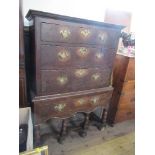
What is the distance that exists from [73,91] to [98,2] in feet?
3.97

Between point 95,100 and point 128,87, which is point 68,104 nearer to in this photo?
point 95,100

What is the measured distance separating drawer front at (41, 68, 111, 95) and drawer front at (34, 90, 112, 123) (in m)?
0.09

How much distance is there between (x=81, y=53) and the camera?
1.45 m

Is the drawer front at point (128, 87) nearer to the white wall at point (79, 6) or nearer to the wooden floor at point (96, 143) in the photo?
the wooden floor at point (96, 143)

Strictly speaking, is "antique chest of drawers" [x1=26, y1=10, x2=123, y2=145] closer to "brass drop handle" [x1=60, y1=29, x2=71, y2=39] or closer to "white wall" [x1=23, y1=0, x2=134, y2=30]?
"brass drop handle" [x1=60, y1=29, x2=71, y2=39]

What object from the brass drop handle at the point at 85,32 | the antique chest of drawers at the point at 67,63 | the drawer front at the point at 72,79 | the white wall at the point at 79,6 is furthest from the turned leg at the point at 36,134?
the white wall at the point at 79,6

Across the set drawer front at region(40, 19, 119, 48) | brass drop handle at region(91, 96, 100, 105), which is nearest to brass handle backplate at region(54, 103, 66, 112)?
brass drop handle at region(91, 96, 100, 105)

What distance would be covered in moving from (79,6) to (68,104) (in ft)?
3.86

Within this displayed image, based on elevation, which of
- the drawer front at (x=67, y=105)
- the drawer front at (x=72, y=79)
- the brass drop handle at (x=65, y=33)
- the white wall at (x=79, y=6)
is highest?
the white wall at (x=79, y=6)

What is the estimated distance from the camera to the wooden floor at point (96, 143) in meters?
1.66

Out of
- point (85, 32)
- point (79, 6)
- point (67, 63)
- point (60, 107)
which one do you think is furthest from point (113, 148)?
point (79, 6)
